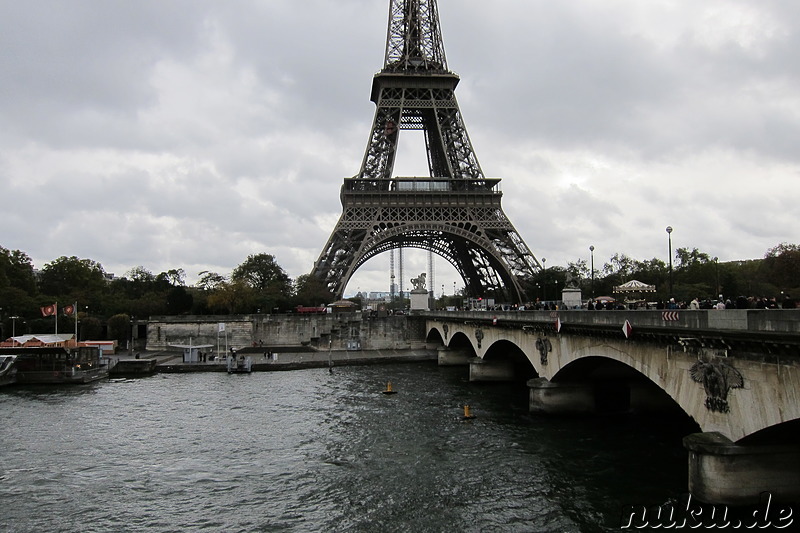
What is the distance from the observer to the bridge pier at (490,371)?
44375mm

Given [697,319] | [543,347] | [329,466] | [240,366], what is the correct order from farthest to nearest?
[240,366] < [543,347] < [329,466] < [697,319]

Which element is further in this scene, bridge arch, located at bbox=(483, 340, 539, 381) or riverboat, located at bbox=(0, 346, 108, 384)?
riverboat, located at bbox=(0, 346, 108, 384)

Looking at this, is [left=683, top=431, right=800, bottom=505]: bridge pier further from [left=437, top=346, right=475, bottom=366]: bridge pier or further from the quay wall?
the quay wall

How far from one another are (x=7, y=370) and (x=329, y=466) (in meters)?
40.0

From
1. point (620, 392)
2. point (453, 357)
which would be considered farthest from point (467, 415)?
point (453, 357)

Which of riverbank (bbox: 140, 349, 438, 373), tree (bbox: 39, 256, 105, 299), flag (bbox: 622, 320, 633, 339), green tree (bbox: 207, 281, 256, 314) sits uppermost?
tree (bbox: 39, 256, 105, 299)

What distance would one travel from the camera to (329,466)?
23125 millimetres

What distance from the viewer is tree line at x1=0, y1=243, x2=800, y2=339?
68875 mm

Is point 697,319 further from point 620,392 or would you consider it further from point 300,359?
point 300,359

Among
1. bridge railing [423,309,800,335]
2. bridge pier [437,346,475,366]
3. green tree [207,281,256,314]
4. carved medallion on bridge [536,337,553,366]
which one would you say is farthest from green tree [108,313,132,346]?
bridge railing [423,309,800,335]

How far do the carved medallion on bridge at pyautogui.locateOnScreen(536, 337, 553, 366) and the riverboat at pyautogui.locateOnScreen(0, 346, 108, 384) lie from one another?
3894cm

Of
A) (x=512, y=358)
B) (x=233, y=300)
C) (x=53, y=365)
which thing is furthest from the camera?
(x=233, y=300)

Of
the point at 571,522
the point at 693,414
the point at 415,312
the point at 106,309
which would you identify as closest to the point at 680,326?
the point at 693,414

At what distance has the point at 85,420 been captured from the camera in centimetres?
3356
